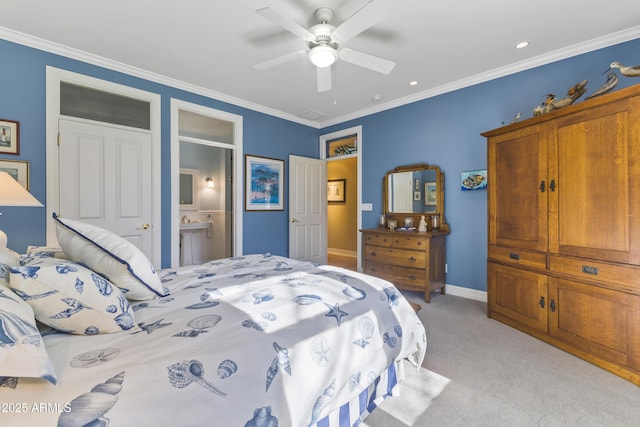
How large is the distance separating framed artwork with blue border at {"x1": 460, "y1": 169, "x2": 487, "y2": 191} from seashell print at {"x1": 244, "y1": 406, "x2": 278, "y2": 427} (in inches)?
132

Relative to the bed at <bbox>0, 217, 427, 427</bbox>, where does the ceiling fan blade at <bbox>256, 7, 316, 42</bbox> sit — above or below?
above

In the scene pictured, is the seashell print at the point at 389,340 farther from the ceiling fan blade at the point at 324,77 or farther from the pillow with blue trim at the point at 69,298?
the ceiling fan blade at the point at 324,77

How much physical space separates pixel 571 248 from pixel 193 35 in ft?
11.8

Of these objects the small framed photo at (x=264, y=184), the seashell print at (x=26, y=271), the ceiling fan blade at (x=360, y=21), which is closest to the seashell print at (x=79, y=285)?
the seashell print at (x=26, y=271)

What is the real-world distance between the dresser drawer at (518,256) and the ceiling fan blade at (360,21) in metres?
2.23

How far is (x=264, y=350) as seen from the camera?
932mm

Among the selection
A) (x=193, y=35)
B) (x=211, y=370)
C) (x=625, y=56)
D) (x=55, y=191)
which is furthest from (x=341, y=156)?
(x=211, y=370)

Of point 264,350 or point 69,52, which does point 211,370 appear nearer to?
point 264,350

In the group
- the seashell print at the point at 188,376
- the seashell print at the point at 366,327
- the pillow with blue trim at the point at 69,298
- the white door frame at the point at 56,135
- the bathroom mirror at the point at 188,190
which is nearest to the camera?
the seashell print at the point at 188,376

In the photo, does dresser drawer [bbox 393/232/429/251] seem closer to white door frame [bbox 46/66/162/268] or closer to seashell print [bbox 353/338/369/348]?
seashell print [bbox 353/338/369/348]

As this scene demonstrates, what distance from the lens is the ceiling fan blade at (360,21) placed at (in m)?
1.77

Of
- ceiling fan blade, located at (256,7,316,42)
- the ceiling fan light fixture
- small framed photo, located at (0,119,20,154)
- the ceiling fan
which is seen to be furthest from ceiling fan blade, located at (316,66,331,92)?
small framed photo, located at (0,119,20,154)

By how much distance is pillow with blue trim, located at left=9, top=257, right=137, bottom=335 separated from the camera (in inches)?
A: 35.4

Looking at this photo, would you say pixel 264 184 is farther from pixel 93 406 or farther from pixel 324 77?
pixel 93 406
